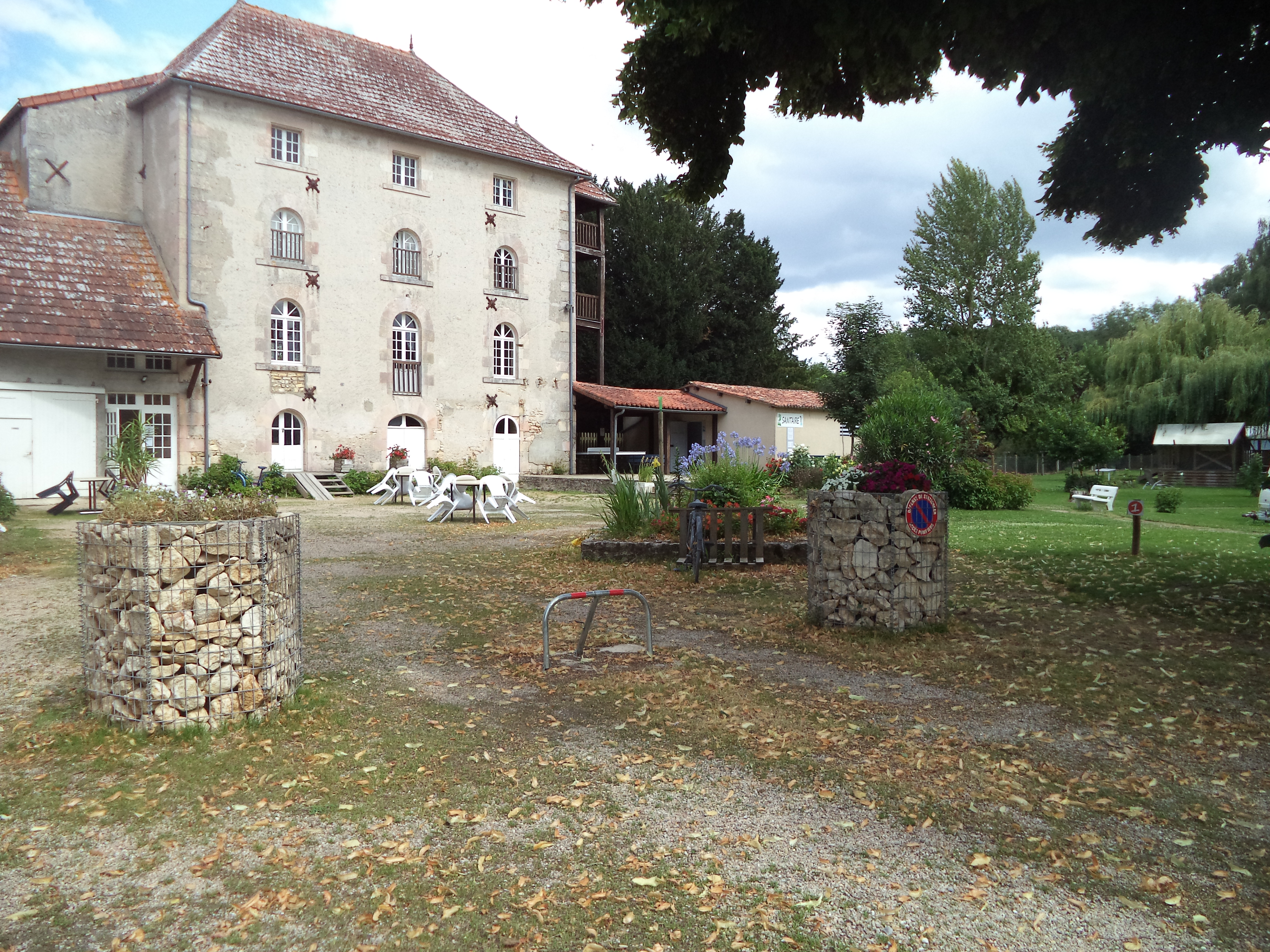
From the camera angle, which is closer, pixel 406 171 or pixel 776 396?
pixel 406 171

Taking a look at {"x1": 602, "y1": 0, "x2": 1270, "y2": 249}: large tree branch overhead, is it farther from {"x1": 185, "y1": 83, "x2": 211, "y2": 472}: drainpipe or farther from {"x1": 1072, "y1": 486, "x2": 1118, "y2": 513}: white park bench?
{"x1": 185, "y1": 83, "x2": 211, "y2": 472}: drainpipe

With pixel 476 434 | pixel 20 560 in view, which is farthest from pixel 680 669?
pixel 476 434

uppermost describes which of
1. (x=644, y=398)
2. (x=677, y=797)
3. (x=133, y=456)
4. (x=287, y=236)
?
(x=287, y=236)

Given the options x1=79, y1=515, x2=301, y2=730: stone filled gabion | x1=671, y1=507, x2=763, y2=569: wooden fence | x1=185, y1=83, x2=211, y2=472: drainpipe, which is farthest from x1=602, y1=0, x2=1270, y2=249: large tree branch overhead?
x1=185, y1=83, x2=211, y2=472: drainpipe

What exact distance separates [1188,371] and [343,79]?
1299 inches

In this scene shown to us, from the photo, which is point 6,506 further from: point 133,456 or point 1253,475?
point 1253,475

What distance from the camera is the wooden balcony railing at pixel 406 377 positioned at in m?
26.7

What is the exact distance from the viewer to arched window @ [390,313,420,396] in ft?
87.6

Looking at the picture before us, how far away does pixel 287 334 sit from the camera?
81.0 ft

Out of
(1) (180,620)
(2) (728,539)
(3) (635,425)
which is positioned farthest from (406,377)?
(1) (180,620)

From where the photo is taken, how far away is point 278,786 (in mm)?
4164

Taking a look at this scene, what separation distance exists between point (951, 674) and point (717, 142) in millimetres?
5139

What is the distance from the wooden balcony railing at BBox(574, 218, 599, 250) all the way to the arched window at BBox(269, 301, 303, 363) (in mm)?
11154

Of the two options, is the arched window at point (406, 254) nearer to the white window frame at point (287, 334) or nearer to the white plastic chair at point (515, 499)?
the white window frame at point (287, 334)
